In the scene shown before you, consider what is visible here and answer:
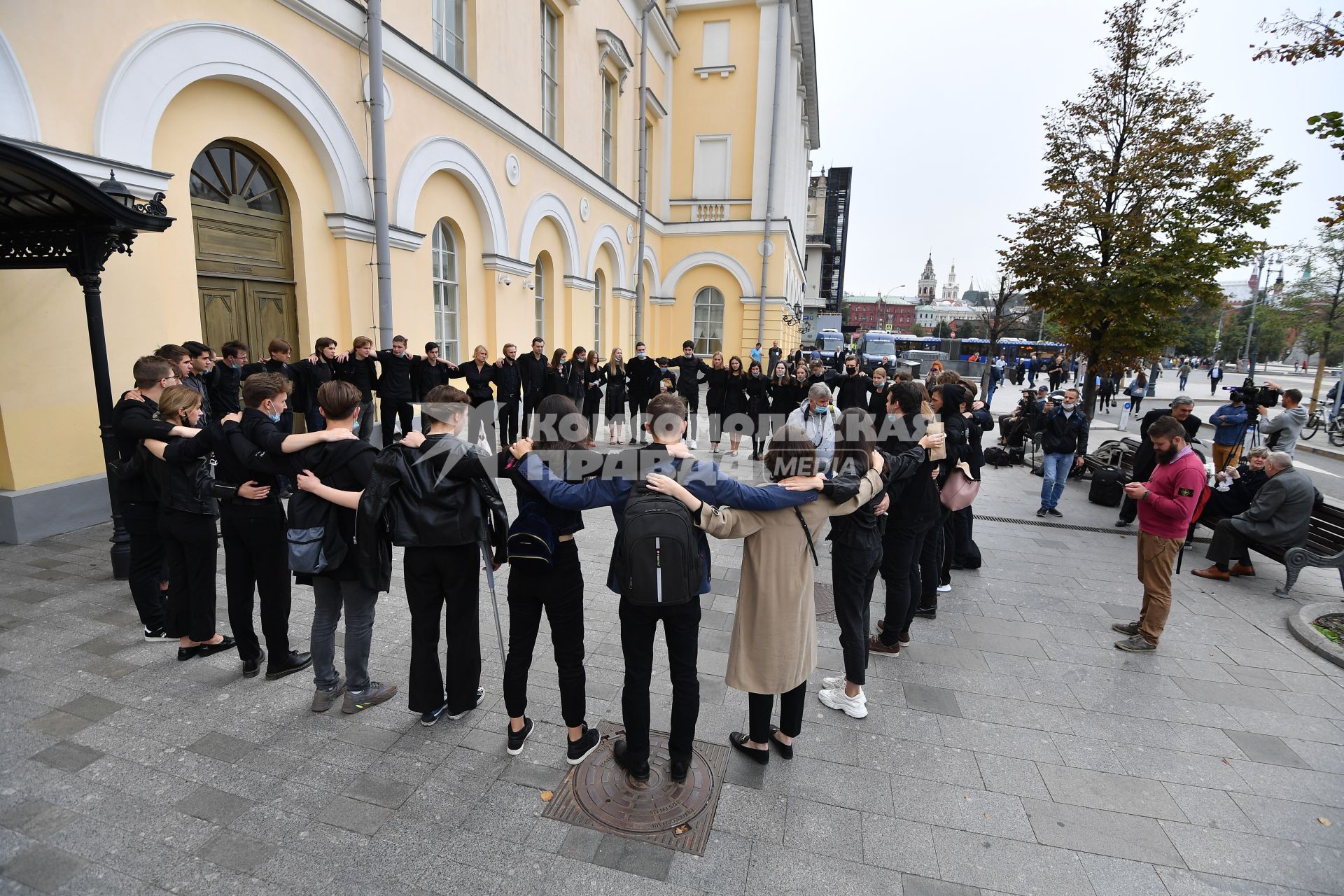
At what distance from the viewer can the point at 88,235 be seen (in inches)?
200

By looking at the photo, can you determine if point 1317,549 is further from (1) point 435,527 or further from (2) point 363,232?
(2) point 363,232

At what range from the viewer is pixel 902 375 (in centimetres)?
487

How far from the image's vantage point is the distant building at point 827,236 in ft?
226

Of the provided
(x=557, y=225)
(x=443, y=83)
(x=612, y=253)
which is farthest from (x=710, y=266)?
(x=443, y=83)

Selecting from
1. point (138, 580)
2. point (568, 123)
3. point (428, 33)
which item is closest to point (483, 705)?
point (138, 580)

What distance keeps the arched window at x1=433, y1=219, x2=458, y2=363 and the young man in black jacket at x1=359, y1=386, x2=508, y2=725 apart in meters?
8.96

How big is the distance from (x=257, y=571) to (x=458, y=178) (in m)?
9.65

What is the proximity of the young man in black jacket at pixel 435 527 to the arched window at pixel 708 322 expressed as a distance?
20996 mm

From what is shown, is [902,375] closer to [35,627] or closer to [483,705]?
[483,705]

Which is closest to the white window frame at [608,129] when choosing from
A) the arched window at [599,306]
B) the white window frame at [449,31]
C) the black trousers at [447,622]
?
the arched window at [599,306]

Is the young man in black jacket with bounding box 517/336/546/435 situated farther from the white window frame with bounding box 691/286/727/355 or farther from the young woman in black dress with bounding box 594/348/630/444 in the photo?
the white window frame with bounding box 691/286/727/355

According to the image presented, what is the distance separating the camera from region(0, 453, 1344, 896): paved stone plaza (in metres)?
2.65

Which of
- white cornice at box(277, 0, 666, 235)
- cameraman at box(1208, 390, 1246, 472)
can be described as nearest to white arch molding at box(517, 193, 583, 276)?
white cornice at box(277, 0, 666, 235)

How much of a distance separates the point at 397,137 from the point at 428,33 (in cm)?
206
